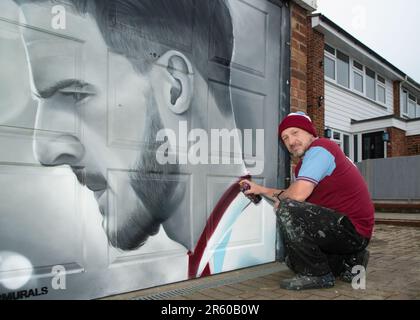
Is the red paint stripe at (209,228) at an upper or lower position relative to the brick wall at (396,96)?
lower

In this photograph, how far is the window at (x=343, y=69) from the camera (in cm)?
1447

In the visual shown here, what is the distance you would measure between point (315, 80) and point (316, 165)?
10.2m

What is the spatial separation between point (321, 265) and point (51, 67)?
2.35 meters

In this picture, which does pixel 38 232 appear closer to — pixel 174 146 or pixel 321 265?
pixel 174 146

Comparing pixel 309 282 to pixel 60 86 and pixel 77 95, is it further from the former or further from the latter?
pixel 60 86

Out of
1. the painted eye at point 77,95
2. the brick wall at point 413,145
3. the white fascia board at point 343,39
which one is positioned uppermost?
the white fascia board at point 343,39

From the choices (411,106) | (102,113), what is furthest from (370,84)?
(102,113)

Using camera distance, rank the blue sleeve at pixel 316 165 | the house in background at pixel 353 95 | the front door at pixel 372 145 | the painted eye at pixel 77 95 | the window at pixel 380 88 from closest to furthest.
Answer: the painted eye at pixel 77 95 < the blue sleeve at pixel 316 165 < the house in background at pixel 353 95 < the front door at pixel 372 145 < the window at pixel 380 88

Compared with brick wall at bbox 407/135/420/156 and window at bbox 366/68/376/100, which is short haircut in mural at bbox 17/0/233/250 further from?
brick wall at bbox 407/135/420/156

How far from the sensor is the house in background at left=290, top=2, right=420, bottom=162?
1229 cm

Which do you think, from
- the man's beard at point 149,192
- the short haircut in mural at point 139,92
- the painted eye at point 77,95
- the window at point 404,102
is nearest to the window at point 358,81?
the window at point 404,102

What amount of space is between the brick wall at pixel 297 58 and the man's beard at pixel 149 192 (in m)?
1.72

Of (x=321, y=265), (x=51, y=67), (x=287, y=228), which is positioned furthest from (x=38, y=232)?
(x=321, y=265)
